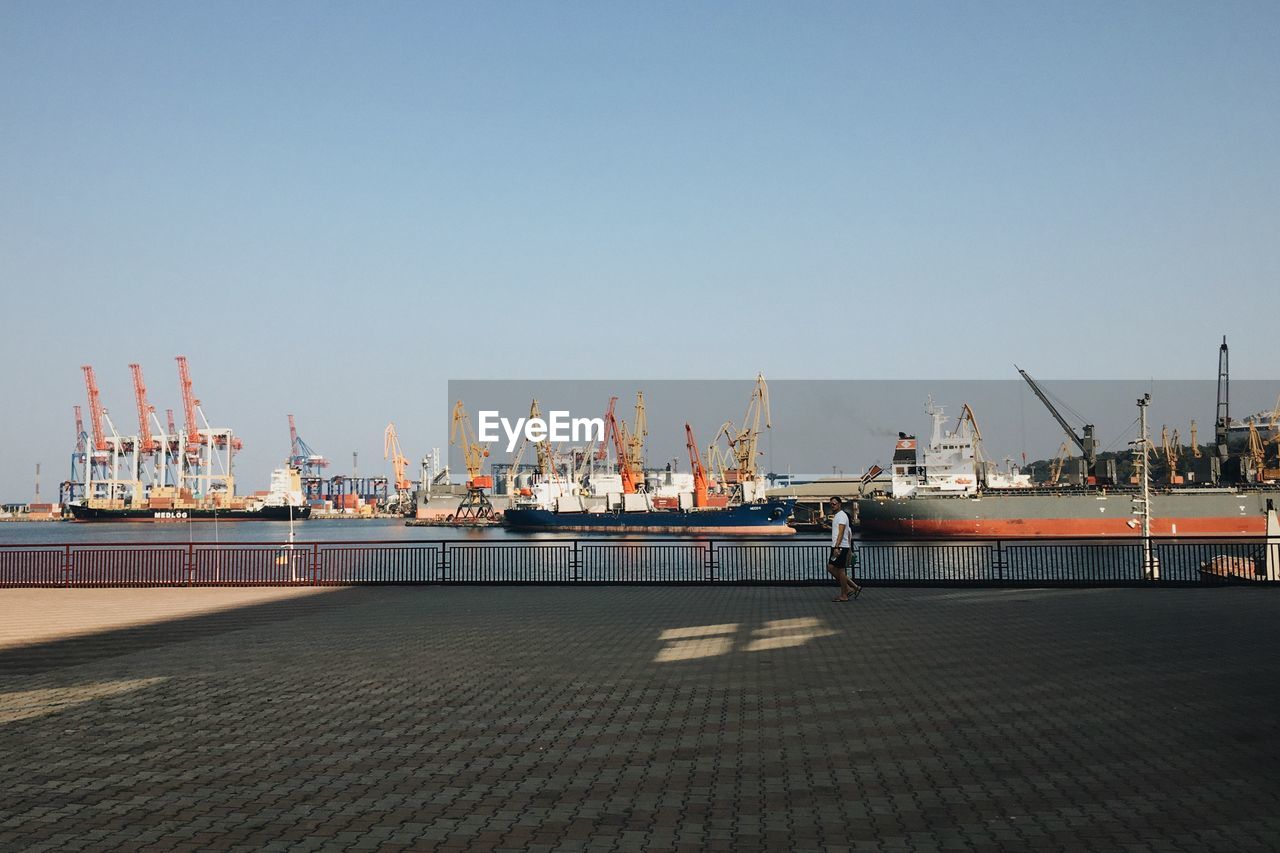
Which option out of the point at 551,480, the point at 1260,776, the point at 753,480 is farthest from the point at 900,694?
the point at 551,480

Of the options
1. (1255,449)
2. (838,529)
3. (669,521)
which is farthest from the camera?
(1255,449)

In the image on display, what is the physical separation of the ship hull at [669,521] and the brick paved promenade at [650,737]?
8214 centimetres

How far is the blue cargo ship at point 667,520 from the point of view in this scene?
99.9 m

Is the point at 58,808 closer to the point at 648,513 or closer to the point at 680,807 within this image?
the point at 680,807

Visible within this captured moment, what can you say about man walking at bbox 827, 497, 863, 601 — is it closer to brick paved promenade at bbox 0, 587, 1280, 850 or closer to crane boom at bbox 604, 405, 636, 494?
brick paved promenade at bbox 0, 587, 1280, 850

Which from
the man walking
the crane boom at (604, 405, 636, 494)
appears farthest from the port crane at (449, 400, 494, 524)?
the man walking

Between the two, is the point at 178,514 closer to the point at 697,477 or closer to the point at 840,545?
the point at 697,477

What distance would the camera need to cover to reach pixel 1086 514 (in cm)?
7256

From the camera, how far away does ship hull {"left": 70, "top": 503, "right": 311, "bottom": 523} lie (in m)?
181

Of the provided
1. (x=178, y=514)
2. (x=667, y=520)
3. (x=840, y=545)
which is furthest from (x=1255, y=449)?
(x=178, y=514)

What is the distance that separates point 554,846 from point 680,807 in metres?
1.04

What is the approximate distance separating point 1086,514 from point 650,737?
2810 inches

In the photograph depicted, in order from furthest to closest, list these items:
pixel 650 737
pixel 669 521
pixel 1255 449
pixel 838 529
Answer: pixel 1255 449 → pixel 669 521 → pixel 838 529 → pixel 650 737

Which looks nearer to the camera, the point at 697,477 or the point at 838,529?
the point at 838,529
